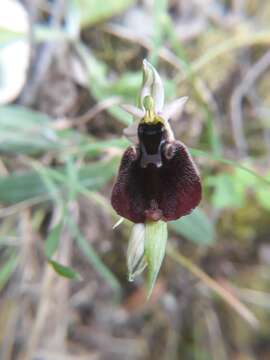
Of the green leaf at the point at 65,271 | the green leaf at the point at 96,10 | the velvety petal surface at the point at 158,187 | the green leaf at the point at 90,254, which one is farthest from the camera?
the green leaf at the point at 96,10

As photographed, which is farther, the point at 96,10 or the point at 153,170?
the point at 96,10

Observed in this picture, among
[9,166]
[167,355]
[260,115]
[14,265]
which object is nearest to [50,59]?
[9,166]

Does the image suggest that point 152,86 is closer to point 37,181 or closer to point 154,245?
point 154,245

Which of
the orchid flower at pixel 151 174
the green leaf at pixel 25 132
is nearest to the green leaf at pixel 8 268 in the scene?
the green leaf at pixel 25 132

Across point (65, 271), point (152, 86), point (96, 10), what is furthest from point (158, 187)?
point (96, 10)

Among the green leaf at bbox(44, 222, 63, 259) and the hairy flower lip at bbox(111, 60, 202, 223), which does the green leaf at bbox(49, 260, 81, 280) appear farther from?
the hairy flower lip at bbox(111, 60, 202, 223)

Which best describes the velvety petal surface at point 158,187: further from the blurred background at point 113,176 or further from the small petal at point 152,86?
the blurred background at point 113,176

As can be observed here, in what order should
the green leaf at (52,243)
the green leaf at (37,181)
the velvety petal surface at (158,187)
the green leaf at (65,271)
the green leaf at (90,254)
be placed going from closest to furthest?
the velvety petal surface at (158,187) → the green leaf at (65,271) → the green leaf at (52,243) → the green leaf at (90,254) → the green leaf at (37,181)
